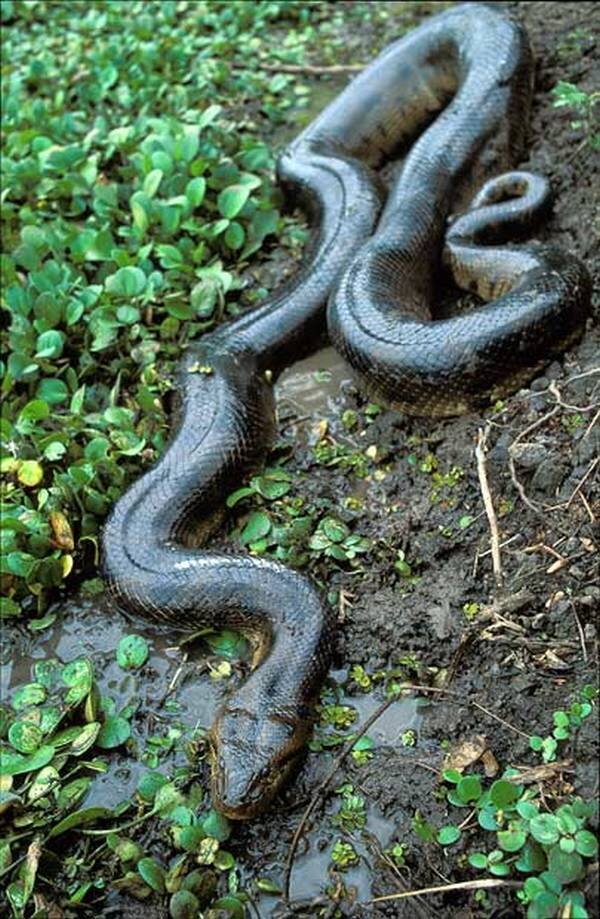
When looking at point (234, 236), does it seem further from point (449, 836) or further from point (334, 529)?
point (449, 836)

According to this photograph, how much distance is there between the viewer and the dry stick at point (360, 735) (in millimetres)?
4371

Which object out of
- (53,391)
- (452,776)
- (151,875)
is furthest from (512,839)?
(53,391)

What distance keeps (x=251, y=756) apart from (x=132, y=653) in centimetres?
106

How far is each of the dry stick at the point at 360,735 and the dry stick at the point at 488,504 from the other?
1.82ft

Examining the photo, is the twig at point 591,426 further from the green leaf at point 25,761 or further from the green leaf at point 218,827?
the green leaf at point 25,761

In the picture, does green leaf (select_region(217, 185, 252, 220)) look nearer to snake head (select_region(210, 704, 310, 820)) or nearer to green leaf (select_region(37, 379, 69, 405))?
green leaf (select_region(37, 379, 69, 405))

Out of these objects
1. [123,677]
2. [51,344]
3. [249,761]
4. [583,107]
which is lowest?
[123,677]

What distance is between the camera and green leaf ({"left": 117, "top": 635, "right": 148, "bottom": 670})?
5375mm

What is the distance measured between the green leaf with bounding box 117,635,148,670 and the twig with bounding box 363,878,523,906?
1.74 meters

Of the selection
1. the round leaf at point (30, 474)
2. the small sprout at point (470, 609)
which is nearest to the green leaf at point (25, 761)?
the round leaf at point (30, 474)

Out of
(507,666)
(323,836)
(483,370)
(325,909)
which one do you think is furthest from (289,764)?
(483,370)

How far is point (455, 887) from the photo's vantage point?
3936 millimetres

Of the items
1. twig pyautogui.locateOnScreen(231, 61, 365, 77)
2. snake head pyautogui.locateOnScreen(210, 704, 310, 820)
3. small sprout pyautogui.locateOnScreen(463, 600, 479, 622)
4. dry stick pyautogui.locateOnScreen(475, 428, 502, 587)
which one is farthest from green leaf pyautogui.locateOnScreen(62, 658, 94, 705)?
twig pyautogui.locateOnScreen(231, 61, 365, 77)

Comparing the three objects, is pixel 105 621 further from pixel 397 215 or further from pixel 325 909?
pixel 397 215
